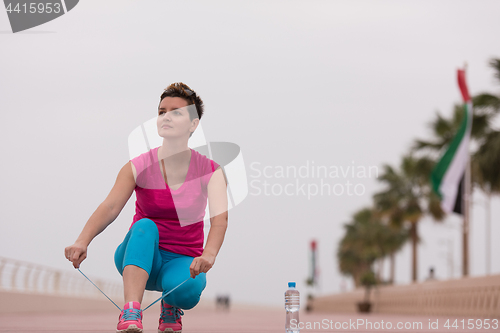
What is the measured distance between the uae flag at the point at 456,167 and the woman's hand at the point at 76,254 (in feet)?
62.5

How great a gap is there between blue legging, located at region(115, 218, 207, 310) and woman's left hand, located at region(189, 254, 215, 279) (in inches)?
11.0

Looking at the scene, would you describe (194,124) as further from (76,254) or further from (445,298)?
(445,298)

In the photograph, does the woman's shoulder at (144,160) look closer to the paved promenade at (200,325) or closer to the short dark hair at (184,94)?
the short dark hair at (184,94)

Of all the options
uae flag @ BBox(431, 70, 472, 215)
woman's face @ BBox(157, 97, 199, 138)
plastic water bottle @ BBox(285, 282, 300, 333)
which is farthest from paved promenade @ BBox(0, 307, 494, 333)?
uae flag @ BBox(431, 70, 472, 215)

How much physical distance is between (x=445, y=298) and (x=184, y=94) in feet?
55.5

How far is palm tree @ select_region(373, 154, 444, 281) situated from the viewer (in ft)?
119

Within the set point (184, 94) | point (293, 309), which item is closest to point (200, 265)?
point (184, 94)

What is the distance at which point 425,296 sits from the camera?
2191cm

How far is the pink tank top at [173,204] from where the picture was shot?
367 centimetres

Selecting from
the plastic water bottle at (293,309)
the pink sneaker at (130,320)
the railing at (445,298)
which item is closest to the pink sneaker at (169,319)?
the pink sneaker at (130,320)

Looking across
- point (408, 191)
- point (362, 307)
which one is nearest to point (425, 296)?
point (362, 307)

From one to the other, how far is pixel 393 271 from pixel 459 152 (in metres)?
38.4

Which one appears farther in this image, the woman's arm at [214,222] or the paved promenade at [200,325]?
the paved promenade at [200,325]

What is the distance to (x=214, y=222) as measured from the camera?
357cm
